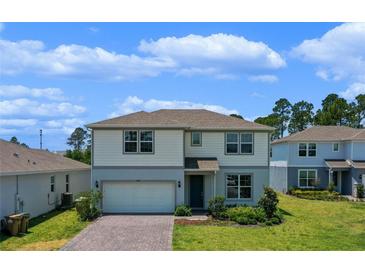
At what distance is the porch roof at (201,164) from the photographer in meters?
24.2

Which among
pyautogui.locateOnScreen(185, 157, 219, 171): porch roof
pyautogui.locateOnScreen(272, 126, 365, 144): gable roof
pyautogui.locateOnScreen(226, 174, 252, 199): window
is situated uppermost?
pyautogui.locateOnScreen(272, 126, 365, 144): gable roof

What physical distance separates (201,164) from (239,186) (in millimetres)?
2914

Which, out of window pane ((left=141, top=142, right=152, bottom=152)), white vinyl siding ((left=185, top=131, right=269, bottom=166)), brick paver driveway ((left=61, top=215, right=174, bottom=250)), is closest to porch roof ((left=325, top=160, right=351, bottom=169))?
white vinyl siding ((left=185, top=131, right=269, bottom=166))

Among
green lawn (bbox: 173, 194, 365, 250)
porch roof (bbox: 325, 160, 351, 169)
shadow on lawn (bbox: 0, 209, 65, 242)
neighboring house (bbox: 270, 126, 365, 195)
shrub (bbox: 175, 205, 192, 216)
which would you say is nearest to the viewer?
green lawn (bbox: 173, 194, 365, 250)

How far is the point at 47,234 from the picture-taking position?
56.6 ft

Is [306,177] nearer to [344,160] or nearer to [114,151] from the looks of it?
[344,160]

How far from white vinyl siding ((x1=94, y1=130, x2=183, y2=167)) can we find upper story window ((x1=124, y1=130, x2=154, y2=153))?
9.1 inches

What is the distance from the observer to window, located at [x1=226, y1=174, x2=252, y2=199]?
2581 centimetres

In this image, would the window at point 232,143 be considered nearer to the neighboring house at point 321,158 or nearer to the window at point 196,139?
the window at point 196,139

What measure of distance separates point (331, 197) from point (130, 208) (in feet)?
57.9

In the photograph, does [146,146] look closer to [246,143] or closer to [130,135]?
[130,135]

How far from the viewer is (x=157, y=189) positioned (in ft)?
79.3

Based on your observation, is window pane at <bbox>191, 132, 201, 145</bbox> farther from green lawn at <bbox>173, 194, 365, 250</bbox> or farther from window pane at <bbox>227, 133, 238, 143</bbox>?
green lawn at <bbox>173, 194, 365, 250</bbox>

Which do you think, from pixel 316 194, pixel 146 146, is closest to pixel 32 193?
pixel 146 146
